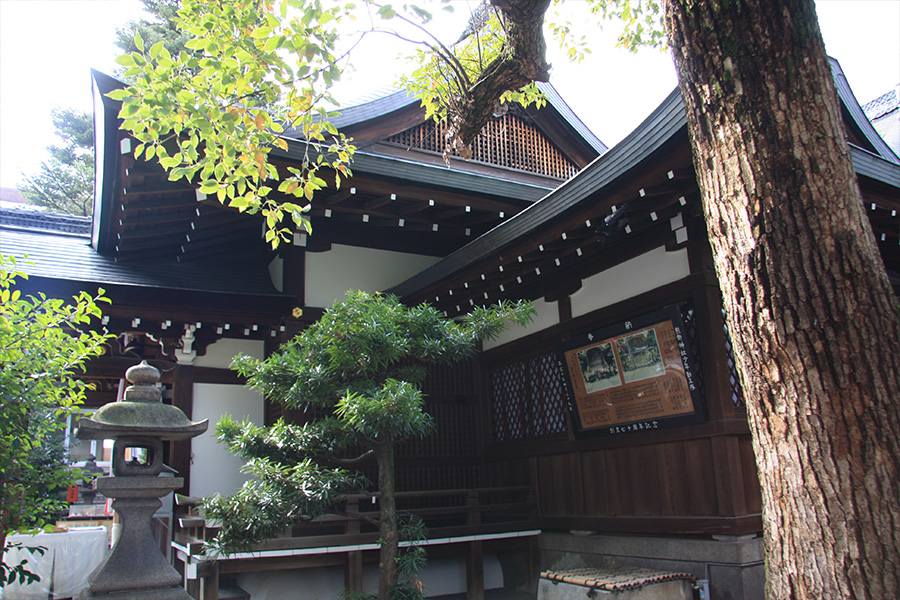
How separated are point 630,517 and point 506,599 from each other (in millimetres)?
1571

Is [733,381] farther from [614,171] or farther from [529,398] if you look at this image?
[529,398]

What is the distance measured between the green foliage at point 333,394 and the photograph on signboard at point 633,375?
1065mm

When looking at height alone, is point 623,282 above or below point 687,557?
above

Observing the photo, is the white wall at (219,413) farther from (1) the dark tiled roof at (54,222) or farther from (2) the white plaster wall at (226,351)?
(1) the dark tiled roof at (54,222)

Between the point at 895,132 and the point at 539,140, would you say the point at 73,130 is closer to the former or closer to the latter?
the point at 539,140

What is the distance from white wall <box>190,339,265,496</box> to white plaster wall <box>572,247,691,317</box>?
383 cm

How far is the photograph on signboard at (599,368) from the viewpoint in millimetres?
5508

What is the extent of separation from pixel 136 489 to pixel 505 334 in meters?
3.93

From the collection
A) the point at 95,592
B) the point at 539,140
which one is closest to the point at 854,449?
the point at 95,592

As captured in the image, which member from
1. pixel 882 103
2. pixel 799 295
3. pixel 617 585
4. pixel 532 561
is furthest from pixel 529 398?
pixel 882 103

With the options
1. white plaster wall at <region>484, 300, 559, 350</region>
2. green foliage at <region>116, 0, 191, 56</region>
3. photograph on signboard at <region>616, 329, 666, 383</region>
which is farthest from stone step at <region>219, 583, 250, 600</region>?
green foliage at <region>116, 0, 191, 56</region>

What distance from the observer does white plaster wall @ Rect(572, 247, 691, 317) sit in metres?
5.09

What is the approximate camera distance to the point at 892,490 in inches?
64.2

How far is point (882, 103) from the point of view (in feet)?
45.6
